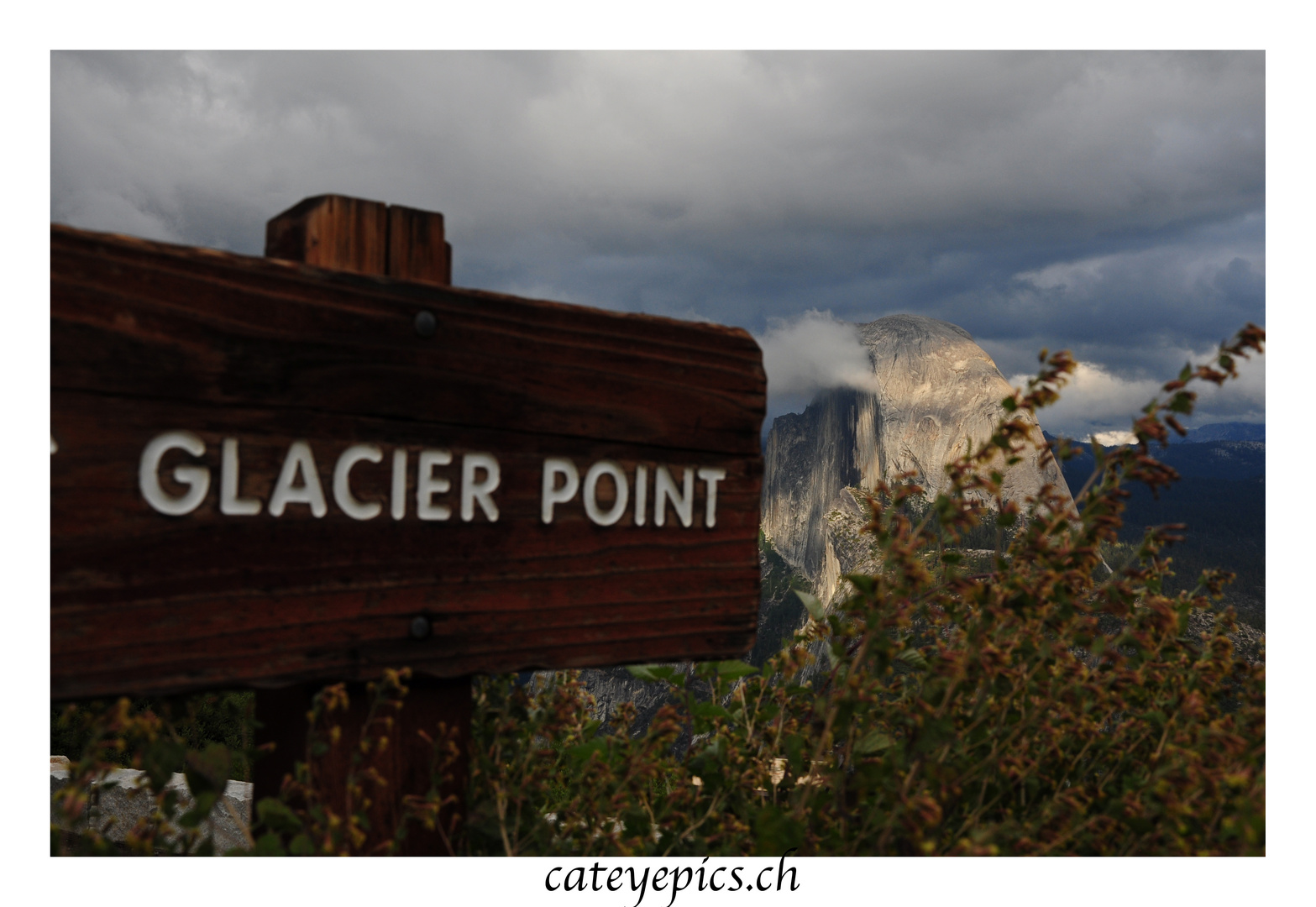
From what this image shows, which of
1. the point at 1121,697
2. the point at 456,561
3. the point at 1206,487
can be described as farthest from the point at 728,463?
the point at 1206,487

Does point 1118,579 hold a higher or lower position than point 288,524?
lower

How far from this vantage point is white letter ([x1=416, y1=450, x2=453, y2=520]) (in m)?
1.44

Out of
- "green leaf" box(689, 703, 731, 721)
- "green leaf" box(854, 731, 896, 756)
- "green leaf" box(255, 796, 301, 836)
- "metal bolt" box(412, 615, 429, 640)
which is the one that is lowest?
"green leaf" box(689, 703, 731, 721)

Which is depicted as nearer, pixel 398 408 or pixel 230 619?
pixel 230 619

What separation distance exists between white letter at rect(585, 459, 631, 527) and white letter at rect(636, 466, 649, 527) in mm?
23

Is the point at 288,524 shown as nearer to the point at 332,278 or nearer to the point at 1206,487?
the point at 332,278

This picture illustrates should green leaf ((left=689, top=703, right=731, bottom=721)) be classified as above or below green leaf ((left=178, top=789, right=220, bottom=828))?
below

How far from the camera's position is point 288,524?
1.34 meters

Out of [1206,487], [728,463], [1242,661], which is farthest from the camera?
[1206,487]

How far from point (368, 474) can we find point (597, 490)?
438 millimetres

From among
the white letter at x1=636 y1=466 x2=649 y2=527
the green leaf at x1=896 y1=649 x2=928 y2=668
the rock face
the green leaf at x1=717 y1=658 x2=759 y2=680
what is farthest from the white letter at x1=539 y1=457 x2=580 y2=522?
the rock face

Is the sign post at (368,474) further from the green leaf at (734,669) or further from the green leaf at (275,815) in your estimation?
the green leaf at (734,669)

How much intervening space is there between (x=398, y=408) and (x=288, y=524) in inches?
10.3

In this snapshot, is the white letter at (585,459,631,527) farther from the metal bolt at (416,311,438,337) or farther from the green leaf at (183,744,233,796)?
the green leaf at (183,744,233,796)
